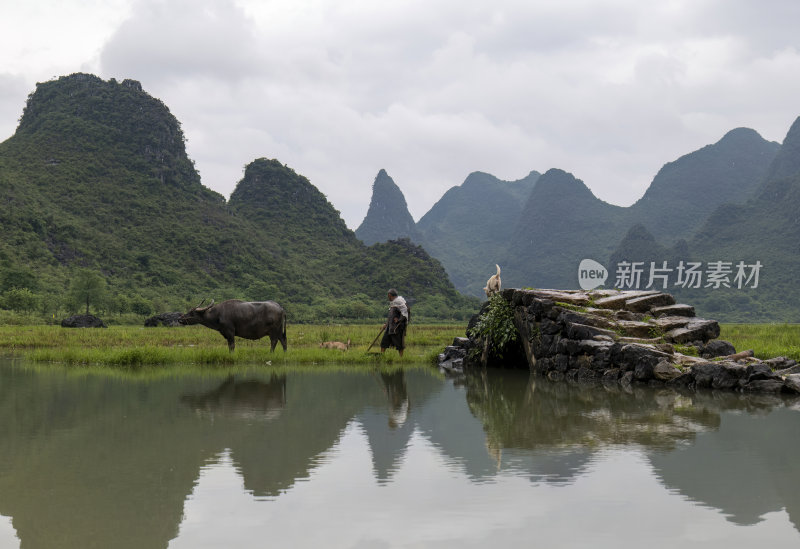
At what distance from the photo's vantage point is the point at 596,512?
4.06 m

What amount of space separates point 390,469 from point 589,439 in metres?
2.10

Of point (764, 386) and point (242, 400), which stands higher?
point (764, 386)

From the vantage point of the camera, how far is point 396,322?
14.8 metres

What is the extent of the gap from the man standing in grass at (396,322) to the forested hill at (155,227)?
3102 centimetres

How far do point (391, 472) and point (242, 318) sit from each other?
35.4ft

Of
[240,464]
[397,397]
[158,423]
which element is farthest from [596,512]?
[397,397]

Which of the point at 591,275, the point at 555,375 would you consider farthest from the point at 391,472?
the point at 591,275

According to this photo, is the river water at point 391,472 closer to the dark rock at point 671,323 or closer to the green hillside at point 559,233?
the dark rock at point 671,323

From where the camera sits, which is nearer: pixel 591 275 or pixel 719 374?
pixel 719 374

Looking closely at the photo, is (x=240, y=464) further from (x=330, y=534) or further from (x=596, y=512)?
(x=596, y=512)

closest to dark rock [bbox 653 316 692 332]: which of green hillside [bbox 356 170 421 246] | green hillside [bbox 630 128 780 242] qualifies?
green hillside [bbox 630 128 780 242]

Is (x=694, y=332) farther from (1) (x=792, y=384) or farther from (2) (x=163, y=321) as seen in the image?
(2) (x=163, y=321)

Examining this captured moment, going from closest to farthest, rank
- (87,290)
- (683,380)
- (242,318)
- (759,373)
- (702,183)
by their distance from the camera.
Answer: (759,373)
(683,380)
(242,318)
(87,290)
(702,183)

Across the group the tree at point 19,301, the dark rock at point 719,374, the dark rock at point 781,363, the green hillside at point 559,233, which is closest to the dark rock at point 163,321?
the tree at point 19,301
